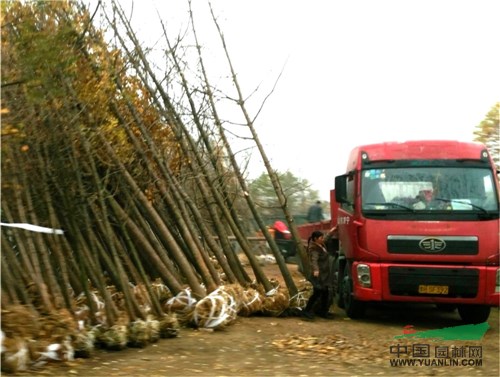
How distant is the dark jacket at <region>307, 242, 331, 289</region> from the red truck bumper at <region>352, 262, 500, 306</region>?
0.81m

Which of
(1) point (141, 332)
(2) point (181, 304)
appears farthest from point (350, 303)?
(1) point (141, 332)

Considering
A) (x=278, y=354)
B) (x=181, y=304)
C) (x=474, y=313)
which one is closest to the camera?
(x=278, y=354)

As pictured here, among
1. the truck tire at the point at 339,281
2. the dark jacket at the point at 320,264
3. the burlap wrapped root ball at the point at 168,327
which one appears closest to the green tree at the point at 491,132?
the truck tire at the point at 339,281

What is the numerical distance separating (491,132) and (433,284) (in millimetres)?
11569

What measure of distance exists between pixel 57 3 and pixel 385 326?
23.5 feet

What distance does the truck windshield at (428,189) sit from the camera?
Answer: 1106 cm

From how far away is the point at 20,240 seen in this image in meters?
7.83

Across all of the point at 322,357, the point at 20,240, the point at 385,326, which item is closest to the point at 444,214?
the point at 385,326

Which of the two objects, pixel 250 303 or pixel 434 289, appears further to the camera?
pixel 250 303

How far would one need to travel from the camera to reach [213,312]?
32.2ft

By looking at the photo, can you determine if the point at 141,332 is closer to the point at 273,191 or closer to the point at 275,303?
the point at 275,303

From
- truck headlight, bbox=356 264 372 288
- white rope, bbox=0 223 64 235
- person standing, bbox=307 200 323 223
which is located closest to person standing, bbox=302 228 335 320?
truck headlight, bbox=356 264 372 288

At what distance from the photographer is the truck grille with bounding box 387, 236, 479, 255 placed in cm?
1086

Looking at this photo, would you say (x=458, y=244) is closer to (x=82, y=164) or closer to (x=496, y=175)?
(x=496, y=175)
